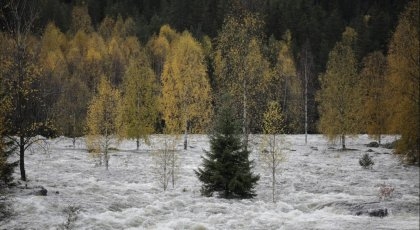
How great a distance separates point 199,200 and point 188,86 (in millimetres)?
22969

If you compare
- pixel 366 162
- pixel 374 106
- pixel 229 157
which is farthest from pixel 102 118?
pixel 374 106

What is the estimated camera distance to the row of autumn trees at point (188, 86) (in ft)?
74.9

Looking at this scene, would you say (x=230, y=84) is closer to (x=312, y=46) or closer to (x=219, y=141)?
(x=219, y=141)

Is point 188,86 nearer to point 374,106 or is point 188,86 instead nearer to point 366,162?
point 366,162

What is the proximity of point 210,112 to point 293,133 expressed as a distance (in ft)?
94.3

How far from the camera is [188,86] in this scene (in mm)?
43375

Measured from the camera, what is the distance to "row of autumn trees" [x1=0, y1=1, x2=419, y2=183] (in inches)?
899

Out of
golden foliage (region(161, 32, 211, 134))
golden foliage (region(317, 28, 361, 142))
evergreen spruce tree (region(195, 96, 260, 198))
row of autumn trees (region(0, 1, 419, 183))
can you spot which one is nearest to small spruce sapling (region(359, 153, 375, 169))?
row of autumn trees (region(0, 1, 419, 183))

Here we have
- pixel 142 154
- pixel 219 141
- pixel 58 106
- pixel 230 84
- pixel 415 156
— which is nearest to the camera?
pixel 415 156

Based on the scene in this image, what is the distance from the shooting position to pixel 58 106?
50594 mm

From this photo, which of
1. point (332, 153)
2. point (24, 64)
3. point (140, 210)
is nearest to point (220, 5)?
point (332, 153)

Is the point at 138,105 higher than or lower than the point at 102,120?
higher

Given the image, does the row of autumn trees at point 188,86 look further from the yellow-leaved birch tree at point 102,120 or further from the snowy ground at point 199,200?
the snowy ground at point 199,200

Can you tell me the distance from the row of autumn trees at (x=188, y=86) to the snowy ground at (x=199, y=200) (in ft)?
9.06
